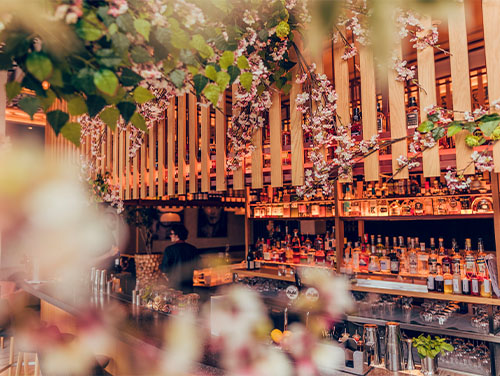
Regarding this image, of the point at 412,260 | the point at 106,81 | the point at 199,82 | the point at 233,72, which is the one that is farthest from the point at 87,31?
the point at 412,260

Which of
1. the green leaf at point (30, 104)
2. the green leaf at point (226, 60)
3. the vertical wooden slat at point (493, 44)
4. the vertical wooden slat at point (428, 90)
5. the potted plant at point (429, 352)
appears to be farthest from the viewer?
the potted plant at point (429, 352)

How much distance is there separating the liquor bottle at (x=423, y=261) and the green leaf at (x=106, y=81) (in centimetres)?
353

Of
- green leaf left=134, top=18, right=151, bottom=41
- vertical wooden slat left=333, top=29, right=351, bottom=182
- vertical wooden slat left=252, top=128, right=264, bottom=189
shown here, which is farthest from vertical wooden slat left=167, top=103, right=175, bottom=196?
green leaf left=134, top=18, right=151, bottom=41

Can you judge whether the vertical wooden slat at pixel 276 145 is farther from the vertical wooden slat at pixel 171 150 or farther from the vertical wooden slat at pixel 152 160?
the vertical wooden slat at pixel 152 160

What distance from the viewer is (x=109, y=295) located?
171 inches

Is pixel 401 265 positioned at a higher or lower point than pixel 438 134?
lower

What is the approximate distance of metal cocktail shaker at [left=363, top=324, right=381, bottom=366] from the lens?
2.25 meters

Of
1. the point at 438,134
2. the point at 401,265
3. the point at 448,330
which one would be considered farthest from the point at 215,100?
the point at 401,265

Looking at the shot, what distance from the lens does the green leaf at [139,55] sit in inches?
35.1

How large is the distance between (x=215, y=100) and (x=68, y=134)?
40 centimetres

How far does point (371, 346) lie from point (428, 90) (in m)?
1.53

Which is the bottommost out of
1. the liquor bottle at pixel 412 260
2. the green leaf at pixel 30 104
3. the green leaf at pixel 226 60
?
the liquor bottle at pixel 412 260

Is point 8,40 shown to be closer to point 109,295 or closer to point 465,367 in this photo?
point 465,367

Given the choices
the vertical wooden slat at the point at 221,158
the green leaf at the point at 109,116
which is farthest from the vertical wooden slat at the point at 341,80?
the green leaf at the point at 109,116
